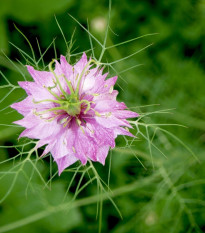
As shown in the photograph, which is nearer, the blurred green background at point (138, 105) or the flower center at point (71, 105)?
the flower center at point (71, 105)

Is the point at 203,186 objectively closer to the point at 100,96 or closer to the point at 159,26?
the point at 159,26

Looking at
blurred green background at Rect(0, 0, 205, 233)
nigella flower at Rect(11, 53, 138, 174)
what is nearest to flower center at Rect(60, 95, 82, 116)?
nigella flower at Rect(11, 53, 138, 174)

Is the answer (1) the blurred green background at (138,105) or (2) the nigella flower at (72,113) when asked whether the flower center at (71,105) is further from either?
(1) the blurred green background at (138,105)

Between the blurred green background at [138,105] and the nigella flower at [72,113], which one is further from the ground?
the nigella flower at [72,113]

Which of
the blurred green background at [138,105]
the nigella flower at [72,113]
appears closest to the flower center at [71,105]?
the nigella flower at [72,113]

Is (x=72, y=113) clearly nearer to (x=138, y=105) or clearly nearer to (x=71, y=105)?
(x=71, y=105)

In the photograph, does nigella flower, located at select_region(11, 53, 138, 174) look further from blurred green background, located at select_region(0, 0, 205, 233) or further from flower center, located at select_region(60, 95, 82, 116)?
blurred green background, located at select_region(0, 0, 205, 233)
